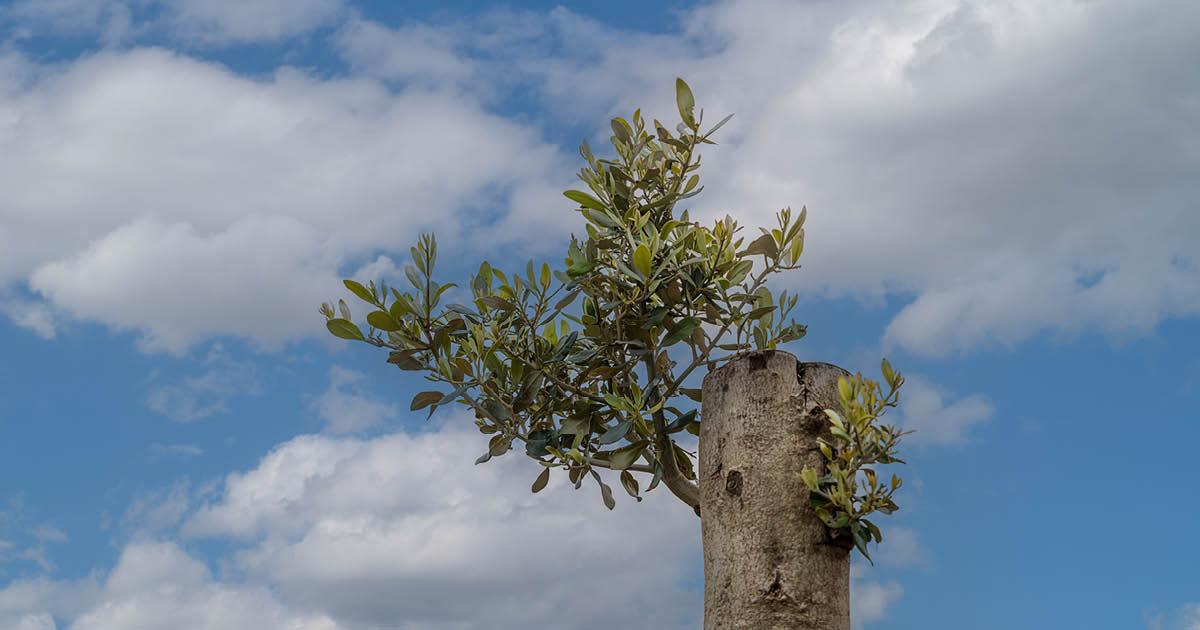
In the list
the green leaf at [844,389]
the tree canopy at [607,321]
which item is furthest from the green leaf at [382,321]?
the green leaf at [844,389]

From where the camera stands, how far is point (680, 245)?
426 cm

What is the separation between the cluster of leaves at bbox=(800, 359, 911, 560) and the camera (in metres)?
3.71

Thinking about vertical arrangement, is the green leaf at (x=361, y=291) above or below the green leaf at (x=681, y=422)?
above

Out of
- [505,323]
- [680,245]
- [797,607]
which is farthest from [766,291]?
[797,607]

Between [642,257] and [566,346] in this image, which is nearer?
[642,257]

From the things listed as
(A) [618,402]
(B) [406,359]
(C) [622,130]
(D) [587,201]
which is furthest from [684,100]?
(B) [406,359]

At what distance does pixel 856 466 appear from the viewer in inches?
148

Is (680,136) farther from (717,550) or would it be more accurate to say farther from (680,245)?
(717,550)

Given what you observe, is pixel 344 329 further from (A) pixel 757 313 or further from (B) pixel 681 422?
(A) pixel 757 313

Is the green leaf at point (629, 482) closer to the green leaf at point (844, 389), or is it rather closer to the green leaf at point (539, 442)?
the green leaf at point (539, 442)

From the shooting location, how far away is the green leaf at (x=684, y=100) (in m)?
4.56

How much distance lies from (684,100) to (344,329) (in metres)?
1.88

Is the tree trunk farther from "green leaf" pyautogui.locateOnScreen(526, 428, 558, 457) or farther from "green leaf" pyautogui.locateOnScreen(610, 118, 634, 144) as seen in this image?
"green leaf" pyautogui.locateOnScreen(610, 118, 634, 144)

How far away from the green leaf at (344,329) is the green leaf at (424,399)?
37cm
